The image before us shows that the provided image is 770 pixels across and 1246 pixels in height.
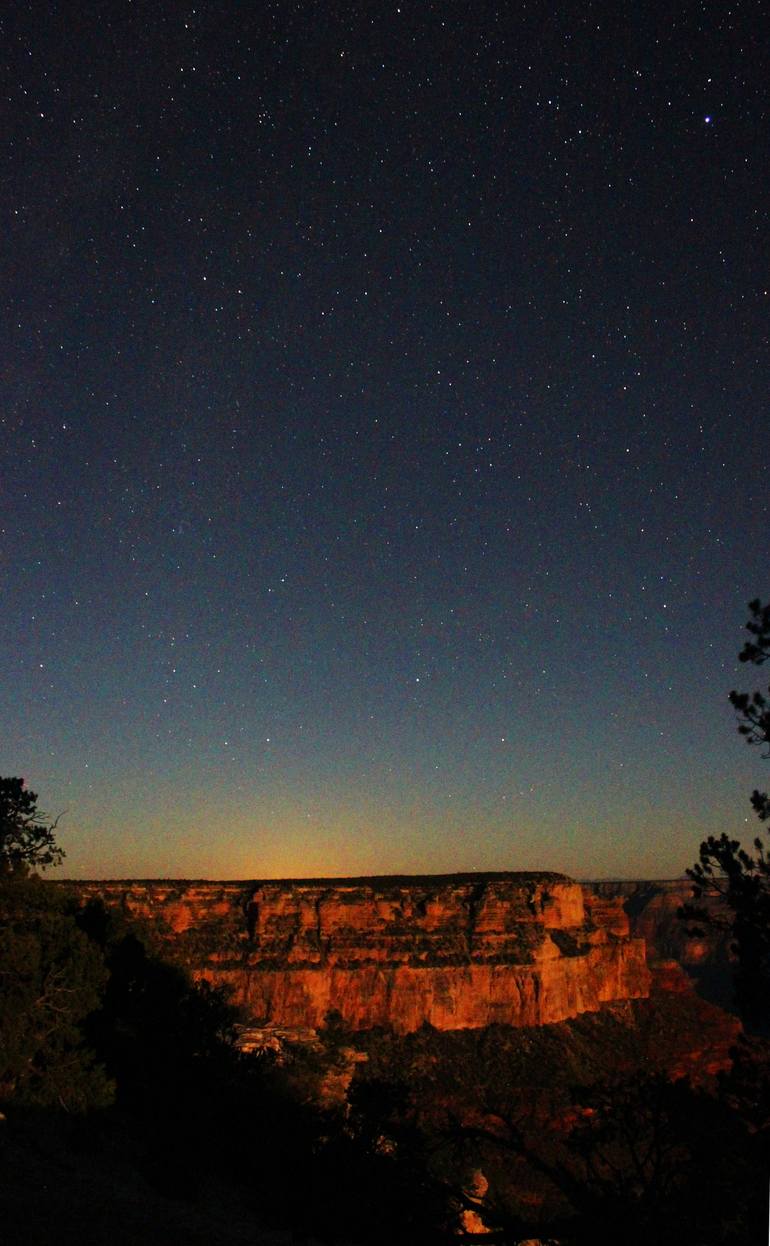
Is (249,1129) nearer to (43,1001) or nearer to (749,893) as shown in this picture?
(43,1001)

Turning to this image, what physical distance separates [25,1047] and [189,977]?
14547 millimetres

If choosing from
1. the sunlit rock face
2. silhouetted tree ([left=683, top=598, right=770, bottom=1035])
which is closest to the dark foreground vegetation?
silhouetted tree ([left=683, top=598, right=770, bottom=1035])

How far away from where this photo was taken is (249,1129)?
28.0 m

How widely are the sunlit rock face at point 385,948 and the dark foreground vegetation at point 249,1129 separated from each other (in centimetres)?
4719

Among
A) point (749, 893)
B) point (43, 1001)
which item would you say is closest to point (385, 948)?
point (43, 1001)

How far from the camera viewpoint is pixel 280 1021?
89.2m

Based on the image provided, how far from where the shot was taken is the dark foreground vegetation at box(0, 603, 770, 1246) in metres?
11.6

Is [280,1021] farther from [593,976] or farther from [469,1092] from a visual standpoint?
[593,976]

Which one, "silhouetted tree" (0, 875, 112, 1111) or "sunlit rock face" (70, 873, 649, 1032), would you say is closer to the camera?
"silhouetted tree" (0, 875, 112, 1111)

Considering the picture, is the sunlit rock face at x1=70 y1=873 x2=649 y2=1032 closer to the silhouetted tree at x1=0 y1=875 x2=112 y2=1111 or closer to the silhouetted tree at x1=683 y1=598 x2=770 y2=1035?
the silhouetted tree at x1=0 y1=875 x2=112 y2=1111

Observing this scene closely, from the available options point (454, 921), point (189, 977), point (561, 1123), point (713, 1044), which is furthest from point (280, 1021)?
point (189, 977)

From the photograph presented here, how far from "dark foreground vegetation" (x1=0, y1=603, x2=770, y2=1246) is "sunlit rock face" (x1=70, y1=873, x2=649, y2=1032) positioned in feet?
155

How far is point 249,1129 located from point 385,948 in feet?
227

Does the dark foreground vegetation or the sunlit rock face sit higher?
the dark foreground vegetation
